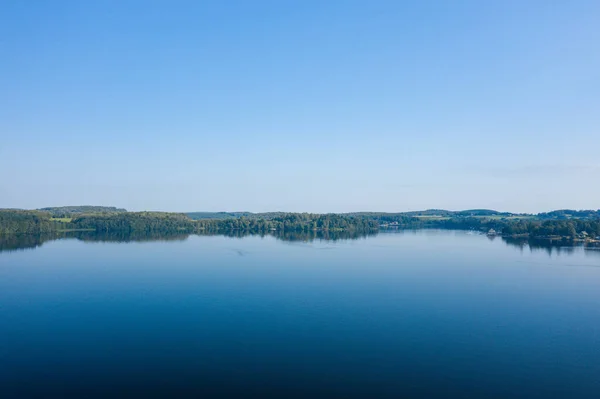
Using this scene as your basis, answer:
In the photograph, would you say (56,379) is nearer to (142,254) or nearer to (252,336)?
(252,336)

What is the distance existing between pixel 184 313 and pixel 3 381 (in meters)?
8.08

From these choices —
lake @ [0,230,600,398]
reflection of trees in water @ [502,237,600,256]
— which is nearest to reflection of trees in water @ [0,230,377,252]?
lake @ [0,230,600,398]

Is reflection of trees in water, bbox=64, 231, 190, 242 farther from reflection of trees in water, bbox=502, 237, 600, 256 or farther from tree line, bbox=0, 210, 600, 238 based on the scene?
reflection of trees in water, bbox=502, 237, 600, 256

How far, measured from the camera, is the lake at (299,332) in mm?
12188

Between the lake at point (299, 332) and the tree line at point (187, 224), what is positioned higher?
the tree line at point (187, 224)

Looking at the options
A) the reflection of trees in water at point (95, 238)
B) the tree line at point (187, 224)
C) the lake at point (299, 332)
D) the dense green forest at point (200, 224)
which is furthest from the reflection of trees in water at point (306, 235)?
the lake at point (299, 332)

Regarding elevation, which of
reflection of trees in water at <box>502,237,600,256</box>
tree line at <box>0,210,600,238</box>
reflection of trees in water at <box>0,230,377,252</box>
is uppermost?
tree line at <box>0,210,600,238</box>

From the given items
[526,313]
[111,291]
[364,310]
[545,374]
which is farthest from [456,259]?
[111,291]

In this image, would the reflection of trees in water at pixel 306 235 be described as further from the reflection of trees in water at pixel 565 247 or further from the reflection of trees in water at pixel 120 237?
the reflection of trees in water at pixel 565 247

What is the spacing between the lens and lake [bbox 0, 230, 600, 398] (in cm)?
1219

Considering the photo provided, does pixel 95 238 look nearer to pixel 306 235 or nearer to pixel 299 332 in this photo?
pixel 306 235

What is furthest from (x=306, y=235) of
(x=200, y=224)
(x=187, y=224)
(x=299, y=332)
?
(x=299, y=332)

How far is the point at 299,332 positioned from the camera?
16.7 m

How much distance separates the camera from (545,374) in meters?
12.8
